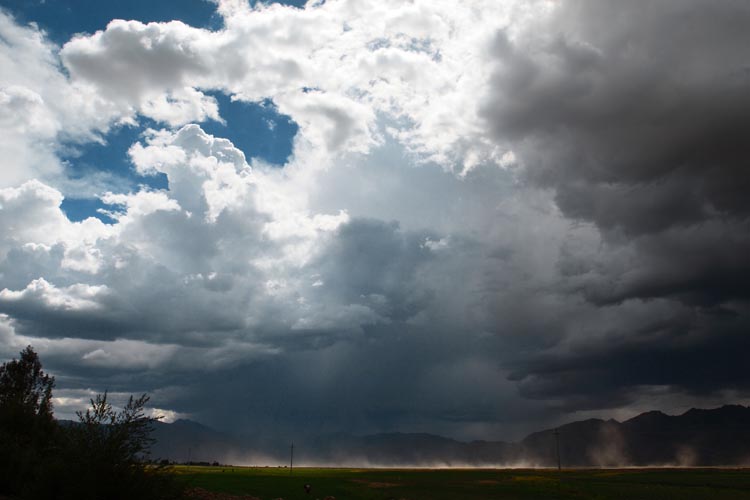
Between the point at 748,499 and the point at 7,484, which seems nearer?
the point at 7,484

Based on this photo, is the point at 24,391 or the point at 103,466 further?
the point at 24,391

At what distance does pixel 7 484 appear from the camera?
42719 millimetres

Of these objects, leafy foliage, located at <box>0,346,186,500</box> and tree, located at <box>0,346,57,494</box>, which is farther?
tree, located at <box>0,346,57,494</box>

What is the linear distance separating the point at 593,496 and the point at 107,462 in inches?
3567

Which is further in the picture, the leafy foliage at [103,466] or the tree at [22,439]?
the tree at [22,439]

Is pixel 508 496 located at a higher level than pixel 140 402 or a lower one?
lower

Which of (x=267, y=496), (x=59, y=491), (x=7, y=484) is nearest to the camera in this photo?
(x=59, y=491)

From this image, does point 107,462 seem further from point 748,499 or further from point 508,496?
point 748,499

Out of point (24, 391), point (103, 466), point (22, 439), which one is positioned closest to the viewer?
point (103, 466)

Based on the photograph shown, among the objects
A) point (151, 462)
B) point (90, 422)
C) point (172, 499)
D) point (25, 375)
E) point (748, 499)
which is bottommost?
point (748, 499)

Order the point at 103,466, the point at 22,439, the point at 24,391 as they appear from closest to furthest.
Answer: the point at 103,466 → the point at 22,439 → the point at 24,391

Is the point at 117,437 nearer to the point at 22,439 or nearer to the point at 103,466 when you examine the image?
the point at 103,466

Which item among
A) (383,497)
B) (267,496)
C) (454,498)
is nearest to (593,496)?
(454,498)

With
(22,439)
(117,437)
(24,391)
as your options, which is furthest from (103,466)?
(24,391)
